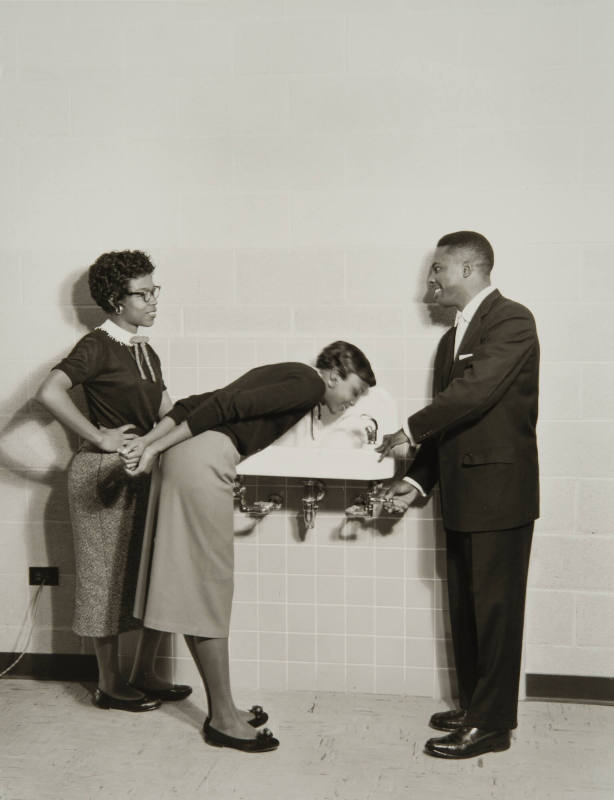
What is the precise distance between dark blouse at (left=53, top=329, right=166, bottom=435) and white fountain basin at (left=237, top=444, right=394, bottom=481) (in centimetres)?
41

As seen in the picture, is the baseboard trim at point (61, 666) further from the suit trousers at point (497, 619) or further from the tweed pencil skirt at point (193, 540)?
the suit trousers at point (497, 619)

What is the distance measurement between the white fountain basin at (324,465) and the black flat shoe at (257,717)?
0.82m

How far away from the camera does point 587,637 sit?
324 cm

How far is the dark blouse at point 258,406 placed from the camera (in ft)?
8.68

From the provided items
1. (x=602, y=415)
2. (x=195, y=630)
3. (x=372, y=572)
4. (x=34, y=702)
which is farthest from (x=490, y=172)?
(x=34, y=702)

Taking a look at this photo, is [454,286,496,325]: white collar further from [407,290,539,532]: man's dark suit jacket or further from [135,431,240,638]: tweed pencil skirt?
[135,431,240,638]: tweed pencil skirt

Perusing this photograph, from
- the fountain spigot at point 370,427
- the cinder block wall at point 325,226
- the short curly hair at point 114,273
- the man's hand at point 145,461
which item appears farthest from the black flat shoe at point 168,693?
the short curly hair at point 114,273

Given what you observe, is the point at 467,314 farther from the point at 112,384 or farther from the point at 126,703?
the point at 126,703

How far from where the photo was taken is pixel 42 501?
3.50m

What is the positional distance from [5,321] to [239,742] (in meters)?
1.80

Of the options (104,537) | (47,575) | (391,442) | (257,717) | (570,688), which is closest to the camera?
(391,442)

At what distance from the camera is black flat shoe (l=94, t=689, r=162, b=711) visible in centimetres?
316

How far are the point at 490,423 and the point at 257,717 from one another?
49.6 inches

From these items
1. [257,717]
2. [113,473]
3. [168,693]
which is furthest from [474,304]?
[168,693]
